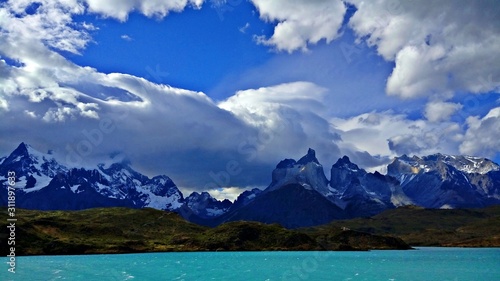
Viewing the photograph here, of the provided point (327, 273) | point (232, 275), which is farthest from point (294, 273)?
point (232, 275)

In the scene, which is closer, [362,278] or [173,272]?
[362,278]

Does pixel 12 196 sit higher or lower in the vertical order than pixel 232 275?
higher

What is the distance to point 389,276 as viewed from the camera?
4968 inches

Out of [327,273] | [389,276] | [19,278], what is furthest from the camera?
[327,273]

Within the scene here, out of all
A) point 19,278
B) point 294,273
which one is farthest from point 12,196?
point 294,273

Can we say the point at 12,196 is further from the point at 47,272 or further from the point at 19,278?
the point at 47,272

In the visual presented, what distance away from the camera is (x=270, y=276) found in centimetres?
12369

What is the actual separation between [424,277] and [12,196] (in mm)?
102011

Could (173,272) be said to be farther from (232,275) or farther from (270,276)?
(270,276)

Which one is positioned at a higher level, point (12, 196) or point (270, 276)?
point (12, 196)

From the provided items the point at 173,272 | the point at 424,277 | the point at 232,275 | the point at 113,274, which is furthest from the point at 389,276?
the point at 113,274

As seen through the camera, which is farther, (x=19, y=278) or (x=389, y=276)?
(x=389, y=276)

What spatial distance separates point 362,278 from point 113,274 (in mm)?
63537

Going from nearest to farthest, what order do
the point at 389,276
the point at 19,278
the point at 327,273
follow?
the point at 19,278 < the point at 389,276 < the point at 327,273
